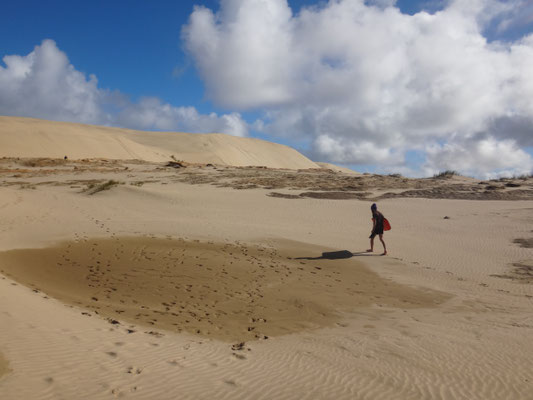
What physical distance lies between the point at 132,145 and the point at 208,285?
5130 cm

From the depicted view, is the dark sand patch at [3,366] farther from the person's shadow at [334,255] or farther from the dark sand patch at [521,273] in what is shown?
the dark sand patch at [521,273]

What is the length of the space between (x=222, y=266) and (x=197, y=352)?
4.93 meters

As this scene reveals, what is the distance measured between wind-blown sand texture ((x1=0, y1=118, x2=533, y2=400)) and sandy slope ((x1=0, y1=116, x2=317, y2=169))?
3163cm

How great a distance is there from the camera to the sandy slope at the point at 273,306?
4.10 m

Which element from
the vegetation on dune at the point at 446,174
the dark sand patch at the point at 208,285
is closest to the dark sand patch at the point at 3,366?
the dark sand patch at the point at 208,285

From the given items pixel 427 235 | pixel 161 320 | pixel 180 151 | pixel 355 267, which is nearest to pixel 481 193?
pixel 427 235

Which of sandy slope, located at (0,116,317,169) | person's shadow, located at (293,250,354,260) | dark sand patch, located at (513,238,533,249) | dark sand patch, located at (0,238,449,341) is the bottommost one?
dark sand patch, located at (0,238,449,341)

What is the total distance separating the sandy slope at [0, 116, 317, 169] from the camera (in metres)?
46.5

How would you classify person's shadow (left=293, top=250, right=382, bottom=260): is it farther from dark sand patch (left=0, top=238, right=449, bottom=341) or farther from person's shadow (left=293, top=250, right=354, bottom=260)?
dark sand patch (left=0, top=238, right=449, bottom=341)

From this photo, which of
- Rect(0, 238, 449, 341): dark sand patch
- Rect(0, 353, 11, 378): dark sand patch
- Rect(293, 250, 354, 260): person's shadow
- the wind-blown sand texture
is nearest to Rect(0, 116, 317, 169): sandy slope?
the wind-blown sand texture

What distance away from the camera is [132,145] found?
182ft

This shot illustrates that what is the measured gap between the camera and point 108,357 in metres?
4.36

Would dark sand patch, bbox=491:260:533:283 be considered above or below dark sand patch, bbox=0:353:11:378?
below

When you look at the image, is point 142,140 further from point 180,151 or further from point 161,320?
point 161,320
